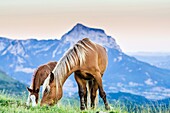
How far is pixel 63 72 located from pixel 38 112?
8.71 ft

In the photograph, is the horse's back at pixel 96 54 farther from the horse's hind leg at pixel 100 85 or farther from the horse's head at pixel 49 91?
the horse's head at pixel 49 91

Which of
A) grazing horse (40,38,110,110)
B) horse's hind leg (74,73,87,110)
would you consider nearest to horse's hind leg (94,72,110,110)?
grazing horse (40,38,110,110)

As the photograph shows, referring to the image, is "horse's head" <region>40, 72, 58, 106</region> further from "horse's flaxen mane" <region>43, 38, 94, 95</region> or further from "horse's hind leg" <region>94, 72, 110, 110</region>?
"horse's hind leg" <region>94, 72, 110, 110</region>

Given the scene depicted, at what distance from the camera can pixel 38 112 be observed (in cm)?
980

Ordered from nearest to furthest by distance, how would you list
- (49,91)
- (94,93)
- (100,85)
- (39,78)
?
(49,91), (100,85), (94,93), (39,78)

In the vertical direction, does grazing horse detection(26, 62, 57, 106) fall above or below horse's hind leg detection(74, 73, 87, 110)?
above

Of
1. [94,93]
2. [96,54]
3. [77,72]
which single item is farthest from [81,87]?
[96,54]

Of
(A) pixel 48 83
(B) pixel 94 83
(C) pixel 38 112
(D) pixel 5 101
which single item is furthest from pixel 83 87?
(C) pixel 38 112

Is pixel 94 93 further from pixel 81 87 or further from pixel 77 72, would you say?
pixel 77 72

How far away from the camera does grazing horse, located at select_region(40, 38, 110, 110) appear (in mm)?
12102

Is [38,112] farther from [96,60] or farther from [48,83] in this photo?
[96,60]

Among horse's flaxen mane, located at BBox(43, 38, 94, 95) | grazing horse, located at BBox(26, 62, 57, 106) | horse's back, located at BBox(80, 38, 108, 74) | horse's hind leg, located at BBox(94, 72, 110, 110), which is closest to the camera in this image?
horse's flaxen mane, located at BBox(43, 38, 94, 95)

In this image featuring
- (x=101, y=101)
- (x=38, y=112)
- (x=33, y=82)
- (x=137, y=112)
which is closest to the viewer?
(x=38, y=112)

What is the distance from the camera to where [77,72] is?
1256 cm
